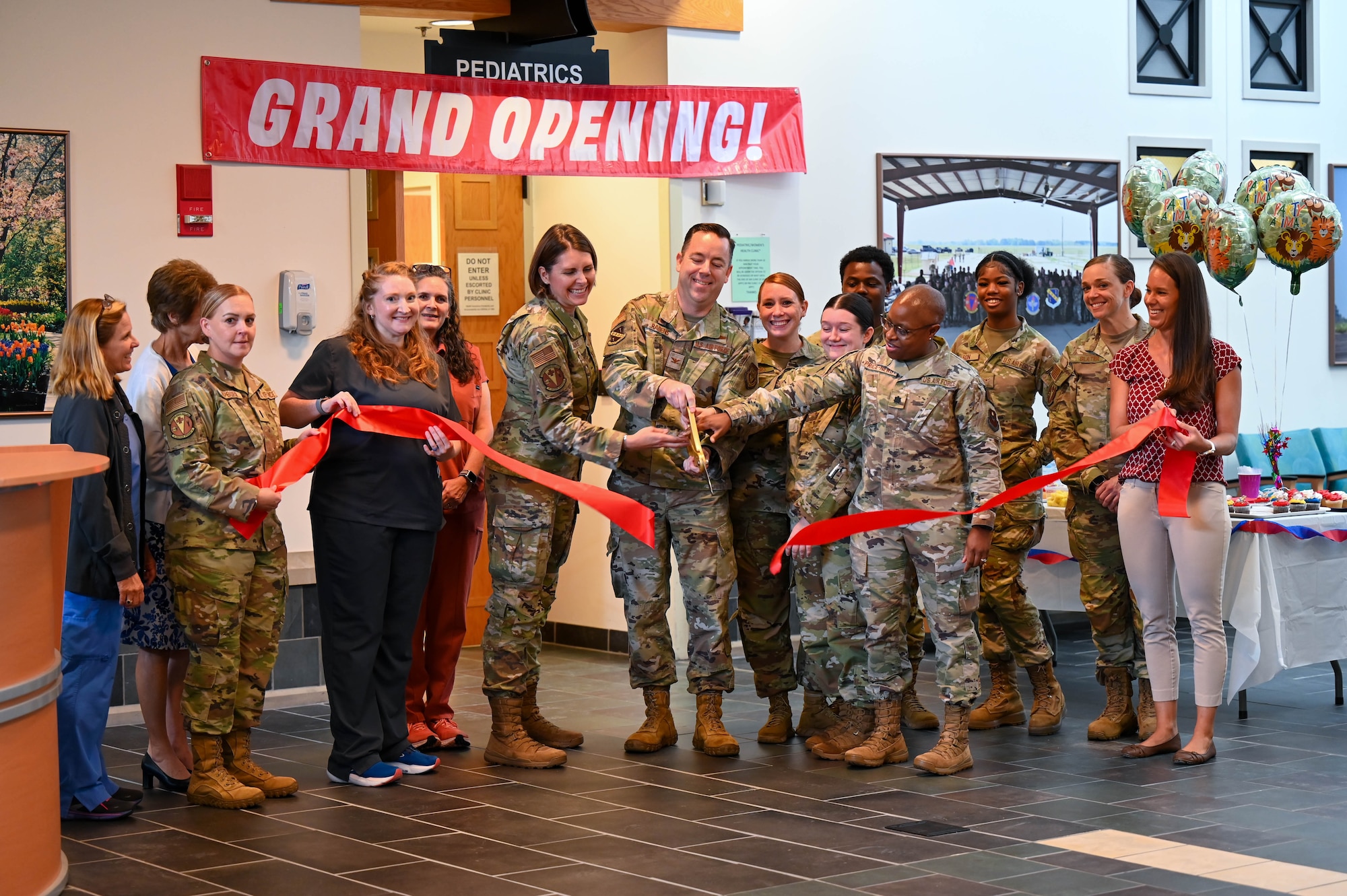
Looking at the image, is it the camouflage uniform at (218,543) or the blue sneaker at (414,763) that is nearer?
the camouflage uniform at (218,543)

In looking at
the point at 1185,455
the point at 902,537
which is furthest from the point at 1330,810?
the point at 902,537

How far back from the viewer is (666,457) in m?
5.53

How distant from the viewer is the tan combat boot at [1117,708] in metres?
5.90

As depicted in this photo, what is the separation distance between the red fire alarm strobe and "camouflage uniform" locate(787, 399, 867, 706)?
9.40 feet

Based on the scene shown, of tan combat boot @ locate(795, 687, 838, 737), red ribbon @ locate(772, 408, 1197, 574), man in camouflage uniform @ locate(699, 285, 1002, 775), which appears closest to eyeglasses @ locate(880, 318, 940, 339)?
man in camouflage uniform @ locate(699, 285, 1002, 775)

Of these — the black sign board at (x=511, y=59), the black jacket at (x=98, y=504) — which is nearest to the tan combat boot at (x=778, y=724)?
the black jacket at (x=98, y=504)

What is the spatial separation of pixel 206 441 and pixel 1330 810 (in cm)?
371

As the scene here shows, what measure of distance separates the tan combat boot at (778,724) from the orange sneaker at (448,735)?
3.77 feet

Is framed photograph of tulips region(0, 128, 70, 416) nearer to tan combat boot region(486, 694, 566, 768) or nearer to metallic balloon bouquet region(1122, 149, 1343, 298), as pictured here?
tan combat boot region(486, 694, 566, 768)

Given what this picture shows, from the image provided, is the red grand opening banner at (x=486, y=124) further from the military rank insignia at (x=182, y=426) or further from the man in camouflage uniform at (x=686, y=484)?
the military rank insignia at (x=182, y=426)

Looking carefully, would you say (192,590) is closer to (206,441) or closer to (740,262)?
(206,441)

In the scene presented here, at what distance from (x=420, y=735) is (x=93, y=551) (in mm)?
1554

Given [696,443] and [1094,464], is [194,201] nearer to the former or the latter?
[696,443]

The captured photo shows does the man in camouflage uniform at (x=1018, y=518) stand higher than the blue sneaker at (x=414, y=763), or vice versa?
the man in camouflage uniform at (x=1018, y=518)
